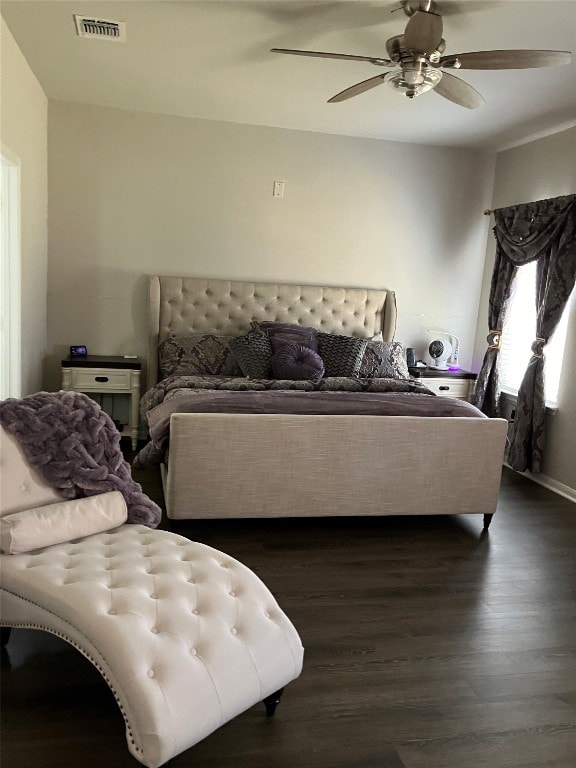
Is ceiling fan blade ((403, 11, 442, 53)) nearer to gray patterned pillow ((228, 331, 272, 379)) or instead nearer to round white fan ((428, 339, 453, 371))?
gray patterned pillow ((228, 331, 272, 379))

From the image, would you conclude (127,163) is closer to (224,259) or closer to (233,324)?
(224,259)

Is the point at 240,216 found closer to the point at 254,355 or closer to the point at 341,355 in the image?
the point at 254,355

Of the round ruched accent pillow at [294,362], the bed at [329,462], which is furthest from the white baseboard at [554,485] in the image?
the round ruched accent pillow at [294,362]

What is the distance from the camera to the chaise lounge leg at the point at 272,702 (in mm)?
1850

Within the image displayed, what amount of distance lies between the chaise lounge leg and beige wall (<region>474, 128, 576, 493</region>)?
3.04 meters

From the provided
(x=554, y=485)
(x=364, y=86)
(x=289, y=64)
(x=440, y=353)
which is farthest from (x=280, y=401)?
(x=440, y=353)

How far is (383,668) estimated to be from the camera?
2156 millimetres

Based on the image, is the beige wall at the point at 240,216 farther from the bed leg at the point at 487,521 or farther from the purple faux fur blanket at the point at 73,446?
the purple faux fur blanket at the point at 73,446

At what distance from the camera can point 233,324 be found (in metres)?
4.96

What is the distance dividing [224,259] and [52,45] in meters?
1.97

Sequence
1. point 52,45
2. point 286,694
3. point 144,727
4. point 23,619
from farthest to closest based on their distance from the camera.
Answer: point 52,45, point 286,694, point 23,619, point 144,727

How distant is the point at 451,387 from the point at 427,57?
3.03m

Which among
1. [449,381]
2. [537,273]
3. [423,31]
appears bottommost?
[449,381]

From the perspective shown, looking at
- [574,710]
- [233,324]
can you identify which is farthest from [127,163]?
[574,710]
